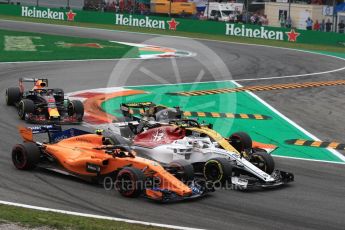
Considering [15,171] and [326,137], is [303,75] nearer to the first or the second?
[326,137]

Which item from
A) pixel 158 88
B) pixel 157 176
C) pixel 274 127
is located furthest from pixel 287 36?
pixel 157 176

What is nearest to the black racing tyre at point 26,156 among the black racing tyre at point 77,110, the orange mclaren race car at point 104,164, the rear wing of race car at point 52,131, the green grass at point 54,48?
the orange mclaren race car at point 104,164

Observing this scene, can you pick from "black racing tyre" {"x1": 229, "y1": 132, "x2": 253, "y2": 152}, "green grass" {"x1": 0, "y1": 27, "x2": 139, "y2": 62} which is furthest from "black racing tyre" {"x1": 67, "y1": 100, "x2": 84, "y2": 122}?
"green grass" {"x1": 0, "y1": 27, "x2": 139, "y2": 62}

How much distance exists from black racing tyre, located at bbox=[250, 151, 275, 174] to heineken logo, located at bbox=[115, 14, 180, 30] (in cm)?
4066

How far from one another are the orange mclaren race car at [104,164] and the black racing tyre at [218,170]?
0.60 meters

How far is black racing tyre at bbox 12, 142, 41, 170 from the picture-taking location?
1609 cm

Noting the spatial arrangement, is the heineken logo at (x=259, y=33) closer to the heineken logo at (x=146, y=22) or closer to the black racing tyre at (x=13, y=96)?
the heineken logo at (x=146, y=22)

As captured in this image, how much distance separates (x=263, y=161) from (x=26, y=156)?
554cm

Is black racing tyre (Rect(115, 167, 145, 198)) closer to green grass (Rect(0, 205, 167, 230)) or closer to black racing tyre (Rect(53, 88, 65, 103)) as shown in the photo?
green grass (Rect(0, 205, 167, 230))

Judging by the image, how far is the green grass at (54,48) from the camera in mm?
39500

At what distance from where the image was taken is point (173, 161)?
51.5 feet

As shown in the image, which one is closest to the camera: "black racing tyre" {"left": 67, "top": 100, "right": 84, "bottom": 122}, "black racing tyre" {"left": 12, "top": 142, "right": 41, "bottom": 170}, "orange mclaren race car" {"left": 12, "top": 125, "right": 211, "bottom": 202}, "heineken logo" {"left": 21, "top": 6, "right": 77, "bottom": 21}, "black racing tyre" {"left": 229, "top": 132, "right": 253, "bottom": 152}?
"orange mclaren race car" {"left": 12, "top": 125, "right": 211, "bottom": 202}

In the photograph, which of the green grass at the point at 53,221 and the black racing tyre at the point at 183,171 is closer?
the green grass at the point at 53,221

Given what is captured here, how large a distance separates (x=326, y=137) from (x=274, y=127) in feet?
6.42
